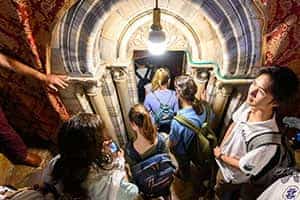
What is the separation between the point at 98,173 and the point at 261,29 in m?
1.35

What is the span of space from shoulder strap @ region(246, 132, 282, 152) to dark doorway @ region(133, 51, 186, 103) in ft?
6.32

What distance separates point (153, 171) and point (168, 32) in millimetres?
1494

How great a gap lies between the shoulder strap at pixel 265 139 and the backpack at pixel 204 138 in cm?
82

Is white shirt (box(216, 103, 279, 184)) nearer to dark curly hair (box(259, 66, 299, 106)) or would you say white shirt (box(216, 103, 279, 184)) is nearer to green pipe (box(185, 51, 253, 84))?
dark curly hair (box(259, 66, 299, 106))

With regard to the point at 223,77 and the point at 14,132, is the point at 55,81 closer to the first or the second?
the point at 14,132

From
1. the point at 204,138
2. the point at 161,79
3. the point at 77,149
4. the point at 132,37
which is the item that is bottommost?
the point at 204,138

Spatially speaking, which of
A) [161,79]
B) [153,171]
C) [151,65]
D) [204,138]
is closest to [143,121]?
[153,171]

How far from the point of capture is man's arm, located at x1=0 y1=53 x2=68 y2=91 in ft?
9.05

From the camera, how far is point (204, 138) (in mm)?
3086

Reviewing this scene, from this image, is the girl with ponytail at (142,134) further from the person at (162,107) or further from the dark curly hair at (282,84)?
the dark curly hair at (282,84)

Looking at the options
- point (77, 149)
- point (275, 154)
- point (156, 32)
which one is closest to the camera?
point (77, 149)

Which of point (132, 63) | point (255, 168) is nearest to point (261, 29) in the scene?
point (255, 168)

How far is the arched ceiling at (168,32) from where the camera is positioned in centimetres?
277

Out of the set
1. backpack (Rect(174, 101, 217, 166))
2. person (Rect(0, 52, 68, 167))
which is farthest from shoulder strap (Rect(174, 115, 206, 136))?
person (Rect(0, 52, 68, 167))
